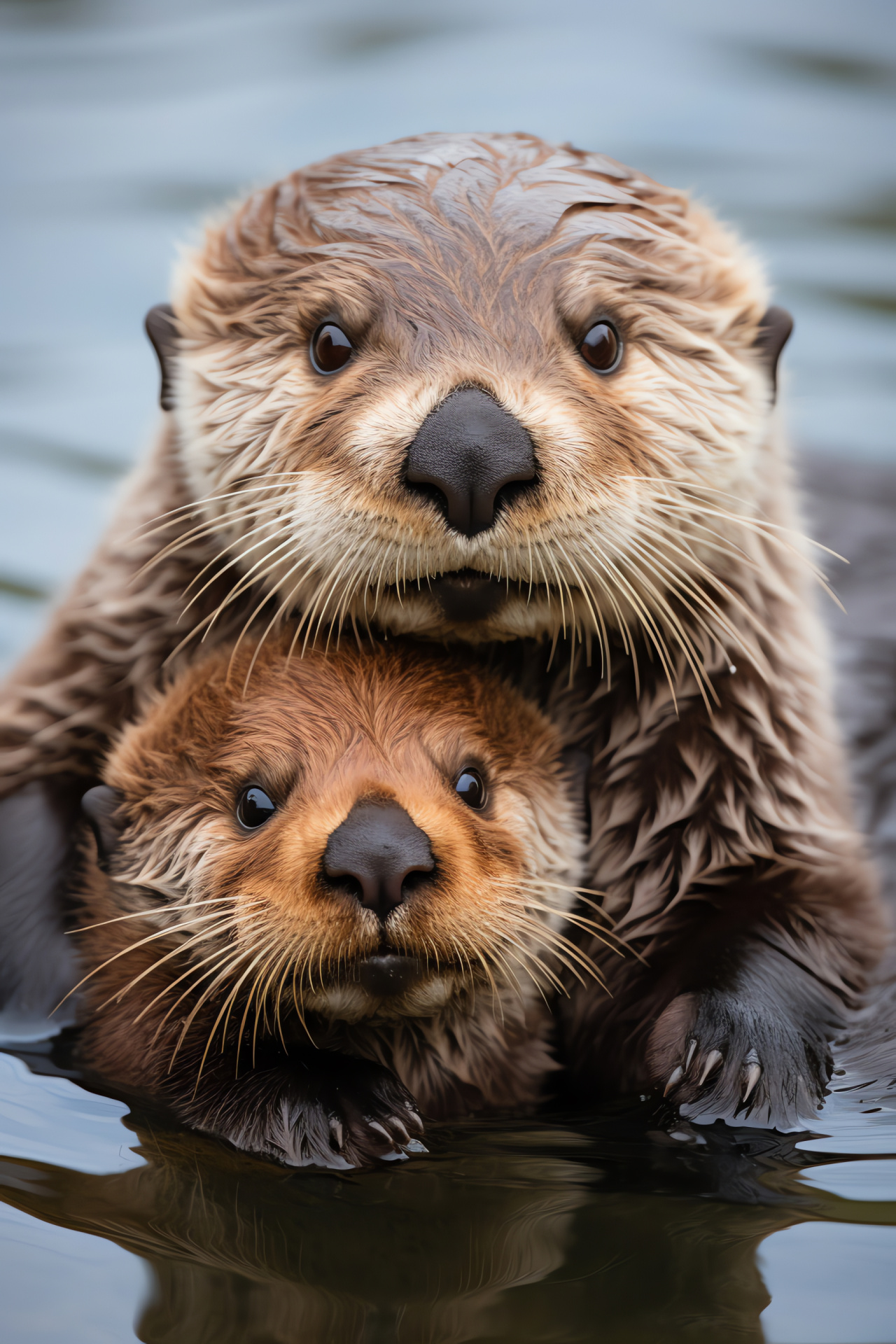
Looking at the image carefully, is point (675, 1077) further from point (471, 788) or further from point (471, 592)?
point (471, 592)

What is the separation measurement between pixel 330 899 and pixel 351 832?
0.10 meters

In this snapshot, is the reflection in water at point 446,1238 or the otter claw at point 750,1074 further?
the otter claw at point 750,1074

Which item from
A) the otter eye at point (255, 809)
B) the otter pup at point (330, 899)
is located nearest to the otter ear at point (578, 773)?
the otter pup at point (330, 899)

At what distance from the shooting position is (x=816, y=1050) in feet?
9.25

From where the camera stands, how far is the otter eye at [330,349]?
2.76 meters

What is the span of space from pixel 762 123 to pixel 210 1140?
7.55 m

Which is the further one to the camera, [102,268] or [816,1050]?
[102,268]

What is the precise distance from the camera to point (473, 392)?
2465 millimetres

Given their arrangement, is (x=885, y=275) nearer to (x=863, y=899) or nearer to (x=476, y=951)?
(x=863, y=899)

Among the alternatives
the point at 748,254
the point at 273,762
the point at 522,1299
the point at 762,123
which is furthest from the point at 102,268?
the point at 522,1299

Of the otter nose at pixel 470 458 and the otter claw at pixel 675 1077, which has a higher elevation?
the otter nose at pixel 470 458

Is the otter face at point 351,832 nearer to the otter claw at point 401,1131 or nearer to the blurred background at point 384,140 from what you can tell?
the otter claw at point 401,1131

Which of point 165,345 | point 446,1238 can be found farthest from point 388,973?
point 165,345

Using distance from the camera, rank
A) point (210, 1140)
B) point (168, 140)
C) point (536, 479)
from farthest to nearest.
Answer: point (168, 140) → point (210, 1140) → point (536, 479)
